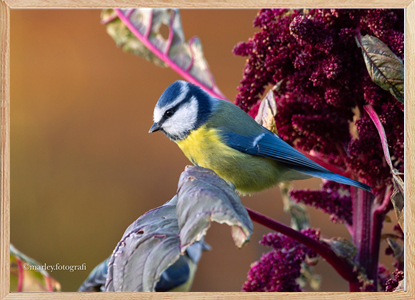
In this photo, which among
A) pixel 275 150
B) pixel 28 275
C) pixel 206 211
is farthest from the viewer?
pixel 275 150

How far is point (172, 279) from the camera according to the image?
875 millimetres

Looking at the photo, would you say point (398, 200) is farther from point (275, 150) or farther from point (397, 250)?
point (275, 150)

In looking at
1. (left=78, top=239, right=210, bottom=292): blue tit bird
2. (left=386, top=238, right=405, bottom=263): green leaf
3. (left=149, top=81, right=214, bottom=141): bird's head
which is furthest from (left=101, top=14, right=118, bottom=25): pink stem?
(left=386, top=238, right=405, bottom=263): green leaf

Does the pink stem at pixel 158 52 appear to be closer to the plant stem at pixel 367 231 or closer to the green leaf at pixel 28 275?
the plant stem at pixel 367 231

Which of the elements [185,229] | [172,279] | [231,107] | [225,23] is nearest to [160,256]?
[185,229]

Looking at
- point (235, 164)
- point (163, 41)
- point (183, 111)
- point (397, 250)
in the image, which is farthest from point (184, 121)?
point (397, 250)

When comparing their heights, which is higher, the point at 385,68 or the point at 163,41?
the point at 163,41

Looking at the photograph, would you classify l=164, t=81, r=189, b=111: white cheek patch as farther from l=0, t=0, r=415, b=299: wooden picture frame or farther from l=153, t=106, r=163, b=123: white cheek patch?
l=0, t=0, r=415, b=299: wooden picture frame

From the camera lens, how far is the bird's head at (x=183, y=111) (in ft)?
3.12

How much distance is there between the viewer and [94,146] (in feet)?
3.92

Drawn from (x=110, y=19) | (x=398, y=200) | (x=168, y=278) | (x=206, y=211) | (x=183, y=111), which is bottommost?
(x=168, y=278)

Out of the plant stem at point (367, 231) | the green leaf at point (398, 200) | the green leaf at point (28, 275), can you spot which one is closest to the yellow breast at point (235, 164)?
the plant stem at point (367, 231)

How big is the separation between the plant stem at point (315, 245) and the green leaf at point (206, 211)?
0.15 metres

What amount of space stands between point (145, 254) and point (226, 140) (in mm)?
454
